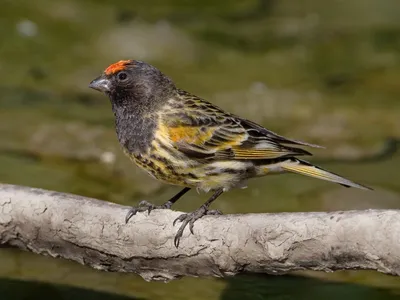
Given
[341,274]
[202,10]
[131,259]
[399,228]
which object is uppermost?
[202,10]

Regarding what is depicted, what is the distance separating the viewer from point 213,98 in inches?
340

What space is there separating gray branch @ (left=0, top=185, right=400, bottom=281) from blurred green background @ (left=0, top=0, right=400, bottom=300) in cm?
73

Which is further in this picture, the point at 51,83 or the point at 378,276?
the point at 51,83

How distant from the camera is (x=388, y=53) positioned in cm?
959

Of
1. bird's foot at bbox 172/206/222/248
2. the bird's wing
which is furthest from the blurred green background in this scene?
bird's foot at bbox 172/206/222/248

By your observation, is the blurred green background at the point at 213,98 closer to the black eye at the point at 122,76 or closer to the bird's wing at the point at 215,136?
the bird's wing at the point at 215,136

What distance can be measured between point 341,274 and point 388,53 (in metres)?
4.46

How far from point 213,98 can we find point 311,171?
3495 millimetres

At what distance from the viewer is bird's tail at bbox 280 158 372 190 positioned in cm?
514

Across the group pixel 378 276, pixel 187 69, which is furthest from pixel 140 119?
pixel 187 69

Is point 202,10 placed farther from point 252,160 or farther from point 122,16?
point 252,160

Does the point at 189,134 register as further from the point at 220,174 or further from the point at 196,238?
the point at 196,238

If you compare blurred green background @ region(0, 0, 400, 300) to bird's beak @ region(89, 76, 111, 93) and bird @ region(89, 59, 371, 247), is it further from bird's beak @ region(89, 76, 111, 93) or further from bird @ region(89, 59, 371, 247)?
bird's beak @ region(89, 76, 111, 93)

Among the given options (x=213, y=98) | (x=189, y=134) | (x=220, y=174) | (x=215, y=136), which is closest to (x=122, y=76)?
(x=189, y=134)
